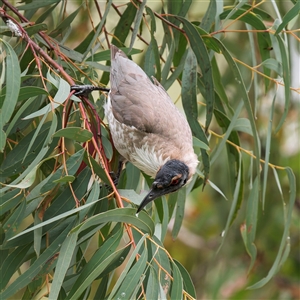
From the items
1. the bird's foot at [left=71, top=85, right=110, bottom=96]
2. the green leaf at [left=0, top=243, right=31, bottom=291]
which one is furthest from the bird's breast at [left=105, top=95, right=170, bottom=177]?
the green leaf at [left=0, top=243, right=31, bottom=291]

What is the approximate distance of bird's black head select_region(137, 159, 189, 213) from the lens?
6.94 feet

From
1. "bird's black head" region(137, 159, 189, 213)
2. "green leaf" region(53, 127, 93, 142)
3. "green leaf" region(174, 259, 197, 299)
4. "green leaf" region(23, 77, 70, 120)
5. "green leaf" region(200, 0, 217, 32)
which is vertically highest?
"green leaf" region(200, 0, 217, 32)

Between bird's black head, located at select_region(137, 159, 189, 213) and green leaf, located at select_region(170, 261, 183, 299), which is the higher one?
bird's black head, located at select_region(137, 159, 189, 213)

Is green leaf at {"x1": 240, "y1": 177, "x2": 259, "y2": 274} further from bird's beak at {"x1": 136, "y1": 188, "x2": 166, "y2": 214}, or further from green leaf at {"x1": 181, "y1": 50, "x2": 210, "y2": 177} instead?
bird's beak at {"x1": 136, "y1": 188, "x2": 166, "y2": 214}

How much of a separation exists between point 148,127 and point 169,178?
0.40m

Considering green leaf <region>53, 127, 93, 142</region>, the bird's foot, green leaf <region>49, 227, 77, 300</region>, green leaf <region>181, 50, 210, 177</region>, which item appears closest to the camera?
green leaf <region>49, 227, 77, 300</region>

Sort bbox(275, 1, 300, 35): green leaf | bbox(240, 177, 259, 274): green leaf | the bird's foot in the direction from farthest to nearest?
bbox(240, 177, 259, 274): green leaf
bbox(275, 1, 300, 35): green leaf
the bird's foot

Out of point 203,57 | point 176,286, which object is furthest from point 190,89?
point 176,286

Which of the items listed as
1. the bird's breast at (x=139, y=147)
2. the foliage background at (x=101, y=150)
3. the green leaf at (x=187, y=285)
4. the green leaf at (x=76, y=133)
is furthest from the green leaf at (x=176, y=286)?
the bird's breast at (x=139, y=147)

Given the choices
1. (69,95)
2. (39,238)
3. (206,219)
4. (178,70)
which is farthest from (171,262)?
(206,219)

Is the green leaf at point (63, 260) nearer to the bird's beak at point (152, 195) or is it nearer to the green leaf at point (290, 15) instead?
the bird's beak at point (152, 195)

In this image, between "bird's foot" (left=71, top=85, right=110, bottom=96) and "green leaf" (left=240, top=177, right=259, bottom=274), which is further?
"green leaf" (left=240, top=177, right=259, bottom=274)

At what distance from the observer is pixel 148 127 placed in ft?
8.17

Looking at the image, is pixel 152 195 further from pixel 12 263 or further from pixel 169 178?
pixel 12 263
